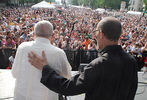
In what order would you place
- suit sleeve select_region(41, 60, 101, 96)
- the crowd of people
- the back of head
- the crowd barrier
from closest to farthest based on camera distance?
suit sleeve select_region(41, 60, 101, 96) → the back of head → the crowd barrier → the crowd of people

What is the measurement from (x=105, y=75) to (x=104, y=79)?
31 millimetres

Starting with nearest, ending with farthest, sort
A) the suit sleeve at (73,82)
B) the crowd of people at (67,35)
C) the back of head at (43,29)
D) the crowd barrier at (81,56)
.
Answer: the suit sleeve at (73,82) < the back of head at (43,29) < the crowd barrier at (81,56) < the crowd of people at (67,35)

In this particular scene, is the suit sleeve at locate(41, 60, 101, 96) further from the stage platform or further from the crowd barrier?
the crowd barrier

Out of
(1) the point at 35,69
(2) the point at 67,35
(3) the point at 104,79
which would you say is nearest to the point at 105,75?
(3) the point at 104,79

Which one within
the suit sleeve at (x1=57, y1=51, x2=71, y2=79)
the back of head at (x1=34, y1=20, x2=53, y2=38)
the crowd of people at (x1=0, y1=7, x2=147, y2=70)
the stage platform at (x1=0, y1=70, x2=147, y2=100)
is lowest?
the stage platform at (x1=0, y1=70, x2=147, y2=100)

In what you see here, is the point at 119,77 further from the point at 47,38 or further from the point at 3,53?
the point at 3,53

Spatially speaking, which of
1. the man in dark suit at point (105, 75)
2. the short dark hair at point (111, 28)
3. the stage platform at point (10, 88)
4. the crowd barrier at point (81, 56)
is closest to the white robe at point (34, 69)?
the man in dark suit at point (105, 75)

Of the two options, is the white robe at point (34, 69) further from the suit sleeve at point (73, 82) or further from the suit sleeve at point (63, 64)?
the suit sleeve at point (73, 82)

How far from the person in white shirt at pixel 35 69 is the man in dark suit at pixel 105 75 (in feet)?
1.14

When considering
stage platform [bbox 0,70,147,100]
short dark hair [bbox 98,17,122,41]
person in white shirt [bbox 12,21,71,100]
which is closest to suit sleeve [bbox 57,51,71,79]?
person in white shirt [bbox 12,21,71,100]

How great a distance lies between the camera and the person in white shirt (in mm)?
1580

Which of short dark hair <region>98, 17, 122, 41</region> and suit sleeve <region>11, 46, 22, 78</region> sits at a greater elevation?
short dark hair <region>98, 17, 122, 41</region>

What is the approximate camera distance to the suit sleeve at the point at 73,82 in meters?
1.09

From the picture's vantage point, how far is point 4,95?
351 centimetres
